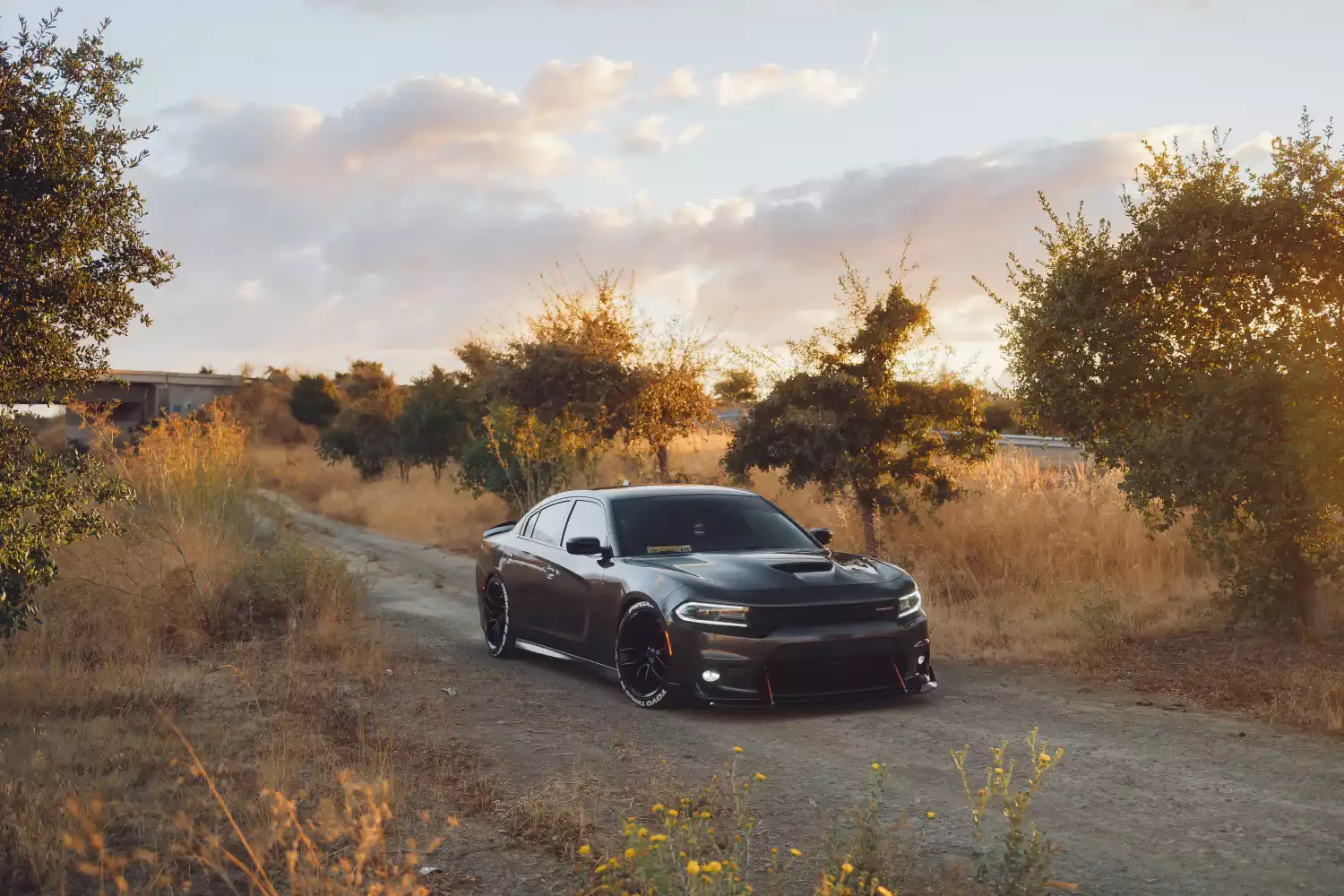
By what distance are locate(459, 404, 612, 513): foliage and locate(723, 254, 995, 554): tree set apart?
6.38 meters

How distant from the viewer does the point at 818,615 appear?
828 cm

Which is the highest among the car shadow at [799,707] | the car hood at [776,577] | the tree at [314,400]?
the tree at [314,400]

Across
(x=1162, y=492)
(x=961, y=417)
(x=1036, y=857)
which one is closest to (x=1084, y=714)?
(x=1162, y=492)

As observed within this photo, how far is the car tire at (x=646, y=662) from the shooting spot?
8.51m

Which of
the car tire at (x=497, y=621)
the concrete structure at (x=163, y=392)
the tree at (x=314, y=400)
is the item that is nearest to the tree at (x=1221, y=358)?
the car tire at (x=497, y=621)

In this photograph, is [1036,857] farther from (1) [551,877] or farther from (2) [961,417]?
(2) [961,417]

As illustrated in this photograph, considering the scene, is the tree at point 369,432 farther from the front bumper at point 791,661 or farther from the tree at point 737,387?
the front bumper at point 791,661

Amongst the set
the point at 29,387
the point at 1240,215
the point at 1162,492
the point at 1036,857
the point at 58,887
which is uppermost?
the point at 1240,215

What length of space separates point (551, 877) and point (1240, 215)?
7.81 metres

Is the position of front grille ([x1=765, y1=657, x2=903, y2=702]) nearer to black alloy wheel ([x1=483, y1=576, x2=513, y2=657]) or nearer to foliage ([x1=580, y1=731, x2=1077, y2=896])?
foliage ([x1=580, y1=731, x2=1077, y2=896])

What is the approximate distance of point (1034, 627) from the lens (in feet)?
37.3

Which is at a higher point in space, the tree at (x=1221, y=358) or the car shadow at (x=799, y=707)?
the tree at (x=1221, y=358)

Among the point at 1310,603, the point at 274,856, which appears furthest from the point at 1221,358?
the point at 274,856

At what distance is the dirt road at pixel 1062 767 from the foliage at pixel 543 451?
10172 millimetres
